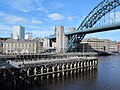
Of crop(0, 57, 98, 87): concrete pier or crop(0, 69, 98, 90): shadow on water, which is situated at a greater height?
crop(0, 57, 98, 87): concrete pier

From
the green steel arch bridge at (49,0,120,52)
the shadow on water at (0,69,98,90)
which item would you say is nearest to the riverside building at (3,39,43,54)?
the green steel arch bridge at (49,0,120,52)

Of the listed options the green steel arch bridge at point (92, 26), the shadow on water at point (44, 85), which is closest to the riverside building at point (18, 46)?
the green steel arch bridge at point (92, 26)

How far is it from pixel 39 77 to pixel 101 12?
4672 centimetres

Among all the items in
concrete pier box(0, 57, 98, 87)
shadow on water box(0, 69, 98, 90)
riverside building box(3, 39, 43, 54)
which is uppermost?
riverside building box(3, 39, 43, 54)

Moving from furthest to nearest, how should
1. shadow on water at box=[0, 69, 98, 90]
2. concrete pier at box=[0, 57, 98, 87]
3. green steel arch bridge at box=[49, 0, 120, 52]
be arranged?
green steel arch bridge at box=[49, 0, 120, 52]
concrete pier at box=[0, 57, 98, 87]
shadow on water at box=[0, 69, 98, 90]

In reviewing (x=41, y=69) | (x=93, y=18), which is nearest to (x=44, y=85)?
(x=41, y=69)

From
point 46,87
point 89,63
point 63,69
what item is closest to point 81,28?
point 89,63

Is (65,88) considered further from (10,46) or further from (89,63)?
(10,46)

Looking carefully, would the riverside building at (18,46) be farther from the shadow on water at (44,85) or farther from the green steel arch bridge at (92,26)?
the shadow on water at (44,85)

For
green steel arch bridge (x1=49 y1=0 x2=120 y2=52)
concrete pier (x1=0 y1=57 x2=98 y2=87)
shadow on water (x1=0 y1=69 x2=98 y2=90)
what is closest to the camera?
shadow on water (x1=0 y1=69 x2=98 y2=90)

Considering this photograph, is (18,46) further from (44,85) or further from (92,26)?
(44,85)

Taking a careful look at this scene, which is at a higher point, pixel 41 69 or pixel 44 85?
pixel 41 69

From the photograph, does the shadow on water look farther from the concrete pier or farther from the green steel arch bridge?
the green steel arch bridge

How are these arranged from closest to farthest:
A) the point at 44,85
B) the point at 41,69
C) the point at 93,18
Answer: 1. the point at 44,85
2. the point at 41,69
3. the point at 93,18
